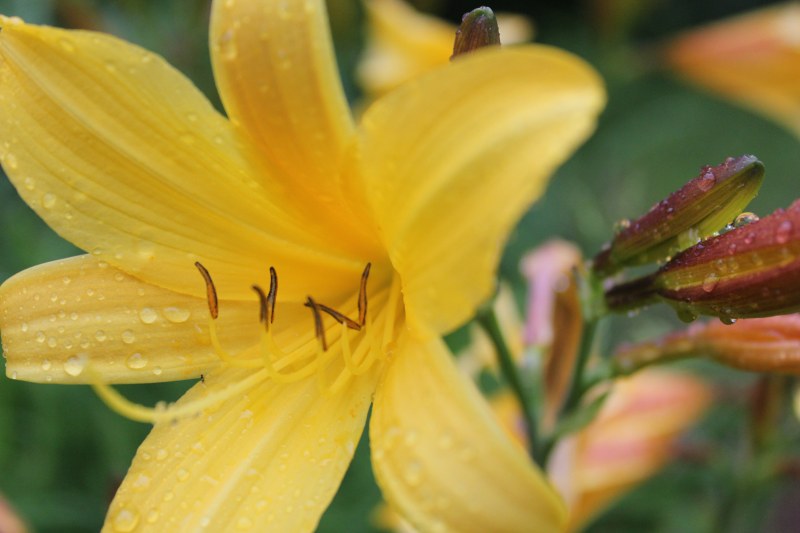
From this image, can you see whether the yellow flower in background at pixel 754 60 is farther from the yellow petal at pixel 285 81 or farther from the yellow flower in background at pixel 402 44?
the yellow petal at pixel 285 81

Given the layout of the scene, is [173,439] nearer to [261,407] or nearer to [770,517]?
[261,407]

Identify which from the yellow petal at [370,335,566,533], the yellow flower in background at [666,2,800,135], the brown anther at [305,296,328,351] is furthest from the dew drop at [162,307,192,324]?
the yellow flower in background at [666,2,800,135]

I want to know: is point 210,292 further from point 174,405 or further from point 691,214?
point 691,214

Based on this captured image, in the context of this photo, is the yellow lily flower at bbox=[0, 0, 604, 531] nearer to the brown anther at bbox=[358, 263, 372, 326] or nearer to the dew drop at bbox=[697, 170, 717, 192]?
the brown anther at bbox=[358, 263, 372, 326]

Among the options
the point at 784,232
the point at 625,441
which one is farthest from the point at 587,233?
the point at 784,232

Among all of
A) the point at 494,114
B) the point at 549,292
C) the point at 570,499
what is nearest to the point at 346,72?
the point at 549,292

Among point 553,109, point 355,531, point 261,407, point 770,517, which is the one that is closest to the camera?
point 553,109
